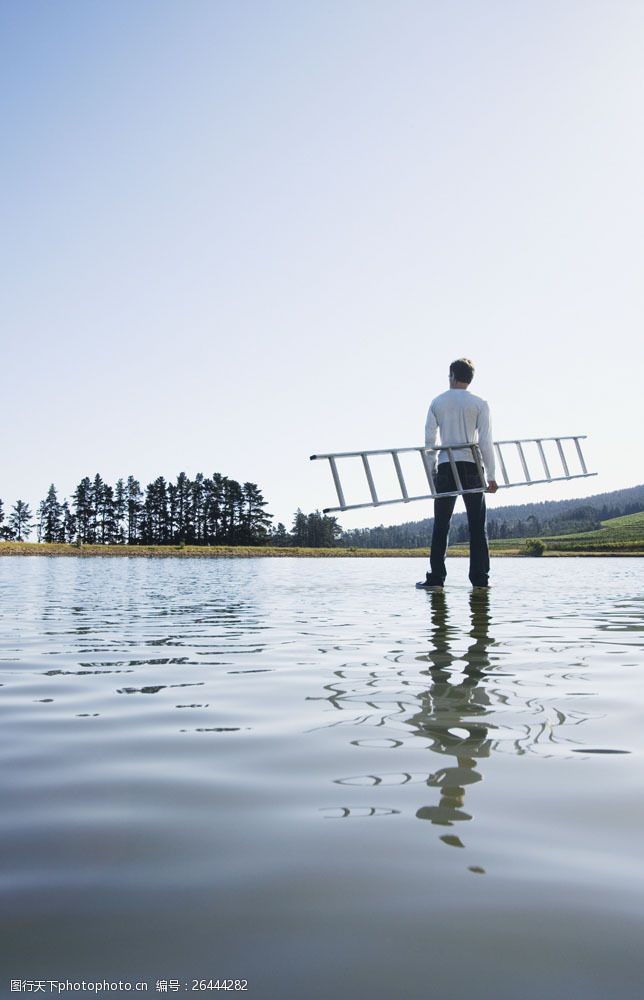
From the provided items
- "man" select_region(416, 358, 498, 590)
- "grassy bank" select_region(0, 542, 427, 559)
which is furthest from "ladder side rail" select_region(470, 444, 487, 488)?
"grassy bank" select_region(0, 542, 427, 559)

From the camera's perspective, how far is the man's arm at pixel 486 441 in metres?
12.1

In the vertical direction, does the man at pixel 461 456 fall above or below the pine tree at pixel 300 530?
below

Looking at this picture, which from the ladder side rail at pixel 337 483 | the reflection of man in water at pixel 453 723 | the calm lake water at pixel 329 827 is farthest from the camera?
the ladder side rail at pixel 337 483

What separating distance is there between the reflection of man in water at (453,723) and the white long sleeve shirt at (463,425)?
19.9 ft

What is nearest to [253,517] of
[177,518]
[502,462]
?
[177,518]

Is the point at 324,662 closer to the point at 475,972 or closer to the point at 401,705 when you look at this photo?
the point at 401,705

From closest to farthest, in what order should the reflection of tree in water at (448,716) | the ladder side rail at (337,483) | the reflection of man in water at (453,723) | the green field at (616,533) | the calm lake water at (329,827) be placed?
the calm lake water at (329,827) < the reflection of man in water at (453,723) < the reflection of tree in water at (448,716) < the ladder side rail at (337,483) < the green field at (616,533)

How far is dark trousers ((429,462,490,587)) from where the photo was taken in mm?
11906

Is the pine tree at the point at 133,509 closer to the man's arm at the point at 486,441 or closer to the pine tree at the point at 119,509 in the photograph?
the pine tree at the point at 119,509

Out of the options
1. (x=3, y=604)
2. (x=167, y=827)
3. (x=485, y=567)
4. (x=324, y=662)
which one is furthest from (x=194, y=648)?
(x=485, y=567)

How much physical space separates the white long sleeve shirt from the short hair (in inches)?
9.7

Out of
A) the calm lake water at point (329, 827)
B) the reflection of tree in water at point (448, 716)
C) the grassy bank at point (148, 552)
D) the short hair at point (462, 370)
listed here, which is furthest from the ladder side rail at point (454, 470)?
the grassy bank at point (148, 552)

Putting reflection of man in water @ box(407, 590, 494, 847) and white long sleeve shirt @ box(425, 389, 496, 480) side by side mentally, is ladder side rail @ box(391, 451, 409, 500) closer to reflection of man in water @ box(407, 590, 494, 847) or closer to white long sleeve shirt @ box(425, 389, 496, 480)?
white long sleeve shirt @ box(425, 389, 496, 480)

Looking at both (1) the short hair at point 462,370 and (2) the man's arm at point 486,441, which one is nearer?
(2) the man's arm at point 486,441
